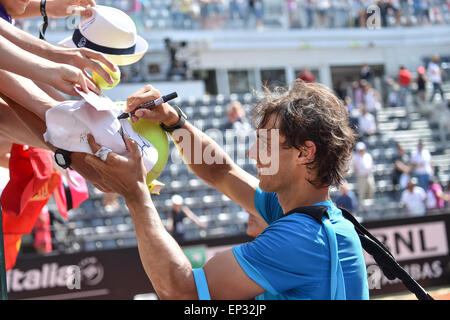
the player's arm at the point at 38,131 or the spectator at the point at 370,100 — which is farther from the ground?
the spectator at the point at 370,100

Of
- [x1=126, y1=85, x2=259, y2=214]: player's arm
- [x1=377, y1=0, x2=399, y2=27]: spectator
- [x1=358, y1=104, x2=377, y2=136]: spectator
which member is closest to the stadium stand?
[x1=358, y1=104, x2=377, y2=136]: spectator

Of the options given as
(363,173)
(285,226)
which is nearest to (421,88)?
(363,173)

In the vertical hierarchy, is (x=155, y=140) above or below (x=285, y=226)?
above

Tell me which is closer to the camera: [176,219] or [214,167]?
[214,167]

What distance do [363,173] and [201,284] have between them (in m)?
11.3

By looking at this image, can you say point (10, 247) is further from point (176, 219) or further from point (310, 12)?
point (310, 12)

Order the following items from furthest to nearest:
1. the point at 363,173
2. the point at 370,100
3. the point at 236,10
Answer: the point at 236,10 → the point at 370,100 → the point at 363,173

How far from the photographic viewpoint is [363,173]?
499 inches

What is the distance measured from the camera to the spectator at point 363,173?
496 inches

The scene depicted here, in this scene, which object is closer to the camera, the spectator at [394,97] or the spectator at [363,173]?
the spectator at [363,173]

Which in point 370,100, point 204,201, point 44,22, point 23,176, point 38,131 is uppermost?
point 370,100

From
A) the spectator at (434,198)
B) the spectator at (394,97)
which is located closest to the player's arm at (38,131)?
the spectator at (434,198)

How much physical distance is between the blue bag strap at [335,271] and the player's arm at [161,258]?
0.69ft

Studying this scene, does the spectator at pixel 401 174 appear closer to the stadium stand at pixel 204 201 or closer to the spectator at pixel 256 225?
the stadium stand at pixel 204 201
